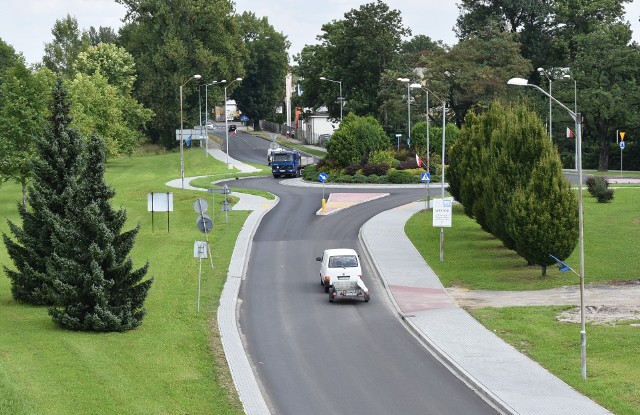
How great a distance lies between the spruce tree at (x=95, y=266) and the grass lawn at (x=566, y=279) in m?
11.7

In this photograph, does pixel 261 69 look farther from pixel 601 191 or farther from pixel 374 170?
pixel 601 191

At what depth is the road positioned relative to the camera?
23578 millimetres

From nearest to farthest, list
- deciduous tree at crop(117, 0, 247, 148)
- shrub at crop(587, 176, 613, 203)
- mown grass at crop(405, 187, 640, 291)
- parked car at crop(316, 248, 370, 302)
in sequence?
parked car at crop(316, 248, 370, 302) → mown grass at crop(405, 187, 640, 291) → shrub at crop(587, 176, 613, 203) → deciduous tree at crop(117, 0, 247, 148)

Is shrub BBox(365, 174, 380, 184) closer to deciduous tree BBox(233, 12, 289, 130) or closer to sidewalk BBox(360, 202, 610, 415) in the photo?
sidewalk BBox(360, 202, 610, 415)

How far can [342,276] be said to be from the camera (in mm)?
37500

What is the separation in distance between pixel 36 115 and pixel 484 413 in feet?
167

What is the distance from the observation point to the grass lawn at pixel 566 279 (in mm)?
24969

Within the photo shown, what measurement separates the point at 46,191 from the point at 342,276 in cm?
1153

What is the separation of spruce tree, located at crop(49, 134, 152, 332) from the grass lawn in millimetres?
11745

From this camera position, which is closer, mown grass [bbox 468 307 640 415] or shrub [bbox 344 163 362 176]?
mown grass [bbox 468 307 640 415]

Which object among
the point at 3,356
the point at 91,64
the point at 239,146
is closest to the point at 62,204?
the point at 3,356

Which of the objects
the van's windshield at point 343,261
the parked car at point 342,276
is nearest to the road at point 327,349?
the parked car at point 342,276

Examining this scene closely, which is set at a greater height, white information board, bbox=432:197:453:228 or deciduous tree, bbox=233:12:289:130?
deciduous tree, bbox=233:12:289:130

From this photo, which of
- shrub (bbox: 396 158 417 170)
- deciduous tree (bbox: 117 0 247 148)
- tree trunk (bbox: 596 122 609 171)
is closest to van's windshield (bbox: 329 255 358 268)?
shrub (bbox: 396 158 417 170)
